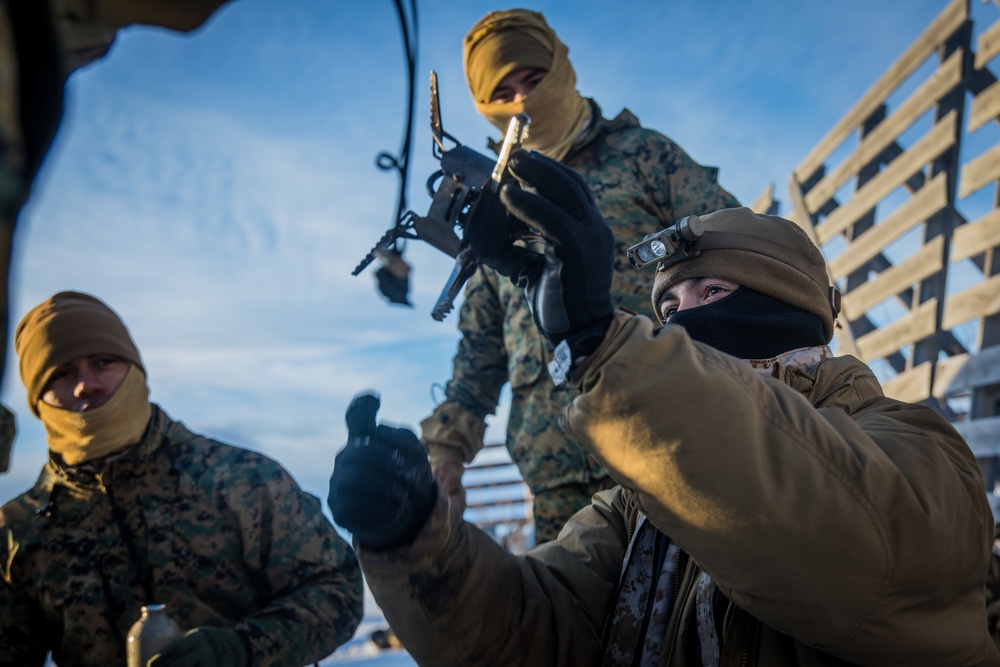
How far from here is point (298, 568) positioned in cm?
264

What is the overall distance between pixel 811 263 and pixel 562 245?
0.82 m

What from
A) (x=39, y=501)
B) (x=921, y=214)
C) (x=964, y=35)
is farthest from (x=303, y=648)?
(x=964, y=35)

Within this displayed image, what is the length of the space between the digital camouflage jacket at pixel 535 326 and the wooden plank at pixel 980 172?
2.20 meters

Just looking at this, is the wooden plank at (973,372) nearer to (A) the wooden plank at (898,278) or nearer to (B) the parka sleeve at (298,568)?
(A) the wooden plank at (898,278)

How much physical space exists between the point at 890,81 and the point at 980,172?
126 centimetres

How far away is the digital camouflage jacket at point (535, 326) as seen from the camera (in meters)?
2.80

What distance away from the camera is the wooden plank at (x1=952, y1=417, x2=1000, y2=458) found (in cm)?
402

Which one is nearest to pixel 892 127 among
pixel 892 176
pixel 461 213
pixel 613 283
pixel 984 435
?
pixel 892 176

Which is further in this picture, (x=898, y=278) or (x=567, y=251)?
(x=898, y=278)

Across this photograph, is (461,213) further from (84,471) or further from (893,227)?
(893,227)

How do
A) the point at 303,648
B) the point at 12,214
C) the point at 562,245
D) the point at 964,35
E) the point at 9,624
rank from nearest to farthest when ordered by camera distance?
1. the point at 12,214
2. the point at 562,245
3. the point at 303,648
4. the point at 9,624
5. the point at 964,35

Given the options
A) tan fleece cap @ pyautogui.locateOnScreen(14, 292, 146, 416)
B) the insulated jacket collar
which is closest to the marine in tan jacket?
the insulated jacket collar

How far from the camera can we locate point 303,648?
244 centimetres

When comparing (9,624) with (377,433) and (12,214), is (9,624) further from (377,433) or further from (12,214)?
(12,214)
